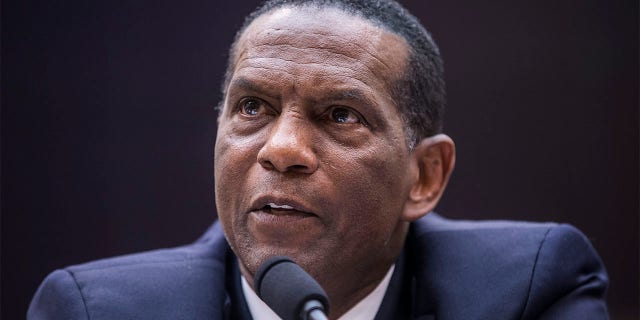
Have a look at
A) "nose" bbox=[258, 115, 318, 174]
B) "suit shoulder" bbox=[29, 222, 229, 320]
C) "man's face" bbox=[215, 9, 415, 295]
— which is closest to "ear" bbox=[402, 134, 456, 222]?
"man's face" bbox=[215, 9, 415, 295]

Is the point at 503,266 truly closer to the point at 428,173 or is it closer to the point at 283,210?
the point at 428,173

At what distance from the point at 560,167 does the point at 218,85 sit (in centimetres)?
151

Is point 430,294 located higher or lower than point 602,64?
lower

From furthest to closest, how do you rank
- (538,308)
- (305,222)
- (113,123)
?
(113,123) < (538,308) < (305,222)

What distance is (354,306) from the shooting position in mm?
2279

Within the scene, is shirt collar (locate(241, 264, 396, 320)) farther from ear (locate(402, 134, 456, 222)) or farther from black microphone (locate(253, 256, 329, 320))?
black microphone (locate(253, 256, 329, 320))

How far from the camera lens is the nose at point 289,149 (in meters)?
1.90

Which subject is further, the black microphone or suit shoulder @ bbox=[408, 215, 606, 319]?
suit shoulder @ bbox=[408, 215, 606, 319]

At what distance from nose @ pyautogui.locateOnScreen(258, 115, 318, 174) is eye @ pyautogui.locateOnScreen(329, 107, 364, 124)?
97 millimetres

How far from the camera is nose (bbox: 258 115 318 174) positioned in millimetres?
1903

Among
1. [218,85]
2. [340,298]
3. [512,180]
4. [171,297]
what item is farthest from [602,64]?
[171,297]

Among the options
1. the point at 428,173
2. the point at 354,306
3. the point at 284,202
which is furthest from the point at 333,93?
the point at 354,306

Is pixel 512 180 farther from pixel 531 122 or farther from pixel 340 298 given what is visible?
pixel 340 298

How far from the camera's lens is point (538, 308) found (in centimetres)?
215
